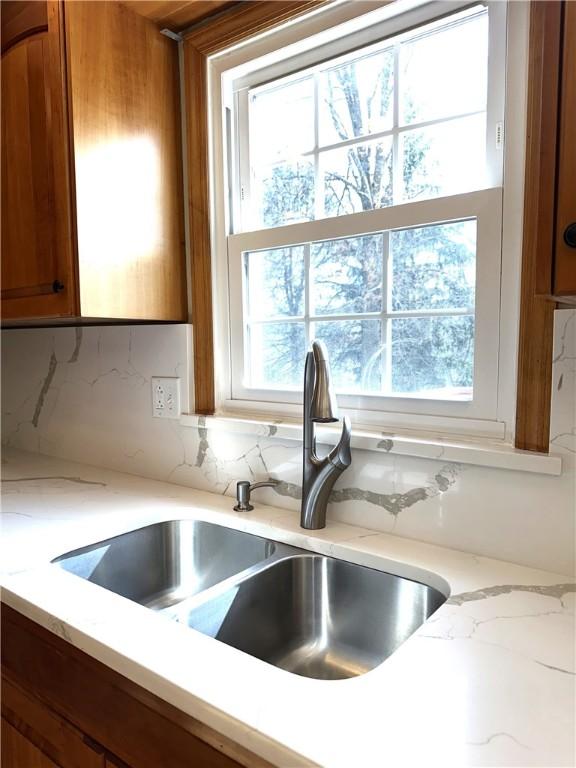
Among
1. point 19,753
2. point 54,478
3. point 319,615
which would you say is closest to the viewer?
point 19,753

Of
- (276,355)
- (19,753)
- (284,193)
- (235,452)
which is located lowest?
(19,753)

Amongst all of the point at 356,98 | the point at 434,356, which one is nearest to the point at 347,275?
the point at 434,356

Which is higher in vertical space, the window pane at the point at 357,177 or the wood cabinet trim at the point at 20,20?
the wood cabinet trim at the point at 20,20

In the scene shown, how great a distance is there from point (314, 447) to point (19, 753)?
769 mm

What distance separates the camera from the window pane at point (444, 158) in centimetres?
108

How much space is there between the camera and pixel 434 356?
114cm

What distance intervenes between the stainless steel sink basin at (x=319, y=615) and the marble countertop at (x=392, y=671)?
0.13ft

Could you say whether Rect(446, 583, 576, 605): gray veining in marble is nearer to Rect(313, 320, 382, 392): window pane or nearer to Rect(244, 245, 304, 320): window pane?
Rect(313, 320, 382, 392): window pane

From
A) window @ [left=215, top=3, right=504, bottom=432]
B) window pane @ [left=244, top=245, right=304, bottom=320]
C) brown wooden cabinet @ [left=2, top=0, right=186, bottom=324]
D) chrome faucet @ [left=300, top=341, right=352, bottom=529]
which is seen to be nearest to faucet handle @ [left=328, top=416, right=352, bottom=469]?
chrome faucet @ [left=300, top=341, right=352, bottom=529]

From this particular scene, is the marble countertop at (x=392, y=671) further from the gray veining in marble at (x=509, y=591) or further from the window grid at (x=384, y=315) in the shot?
the window grid at (x=384, y=315)

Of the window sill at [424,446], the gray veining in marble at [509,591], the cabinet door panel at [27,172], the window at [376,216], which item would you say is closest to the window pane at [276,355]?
the window at [376,216]

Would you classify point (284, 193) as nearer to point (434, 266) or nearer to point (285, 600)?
point (434, 266)

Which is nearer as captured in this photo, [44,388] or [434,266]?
[434,266]

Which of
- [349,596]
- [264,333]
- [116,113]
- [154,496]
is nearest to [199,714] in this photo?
[349,596]
